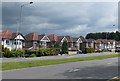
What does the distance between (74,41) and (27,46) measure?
24.5 meters

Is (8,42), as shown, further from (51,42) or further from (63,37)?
(63,37)

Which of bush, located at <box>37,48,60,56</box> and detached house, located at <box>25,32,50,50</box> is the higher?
detached house, located at <box>25,32,50,50</box>

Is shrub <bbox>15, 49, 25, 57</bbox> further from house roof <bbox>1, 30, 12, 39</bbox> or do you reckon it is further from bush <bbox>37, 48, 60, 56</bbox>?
house roof <bbox>1, 30, 12, 39</bbox>

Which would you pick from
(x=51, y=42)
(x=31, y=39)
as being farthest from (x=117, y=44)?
(x=31, y=39)

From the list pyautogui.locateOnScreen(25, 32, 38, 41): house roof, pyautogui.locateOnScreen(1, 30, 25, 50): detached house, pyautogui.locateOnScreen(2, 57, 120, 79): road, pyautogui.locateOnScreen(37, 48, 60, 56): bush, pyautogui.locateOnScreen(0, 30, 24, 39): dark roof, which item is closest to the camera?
pyautogui.locateOnScreen(2, 57, 120, 79): road

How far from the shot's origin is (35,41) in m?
57.0

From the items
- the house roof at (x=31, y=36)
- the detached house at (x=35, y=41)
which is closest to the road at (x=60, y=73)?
the detached house at (x=35, y=41)

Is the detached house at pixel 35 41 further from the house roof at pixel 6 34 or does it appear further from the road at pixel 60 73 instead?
the road at pixel 60 73

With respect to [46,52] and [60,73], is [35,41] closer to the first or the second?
[46,52]

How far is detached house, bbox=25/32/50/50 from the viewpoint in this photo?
185 ft

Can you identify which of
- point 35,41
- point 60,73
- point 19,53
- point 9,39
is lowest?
point 60,73

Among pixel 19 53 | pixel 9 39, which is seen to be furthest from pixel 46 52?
pixel 9 39

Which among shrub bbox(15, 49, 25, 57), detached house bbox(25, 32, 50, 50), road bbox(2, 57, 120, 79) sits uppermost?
detached house bbox(25, 32, 50, 50)

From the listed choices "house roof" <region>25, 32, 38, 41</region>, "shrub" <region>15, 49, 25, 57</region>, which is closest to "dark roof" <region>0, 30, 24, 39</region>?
"house roof" <region>25, 32, 38, 41</region>
